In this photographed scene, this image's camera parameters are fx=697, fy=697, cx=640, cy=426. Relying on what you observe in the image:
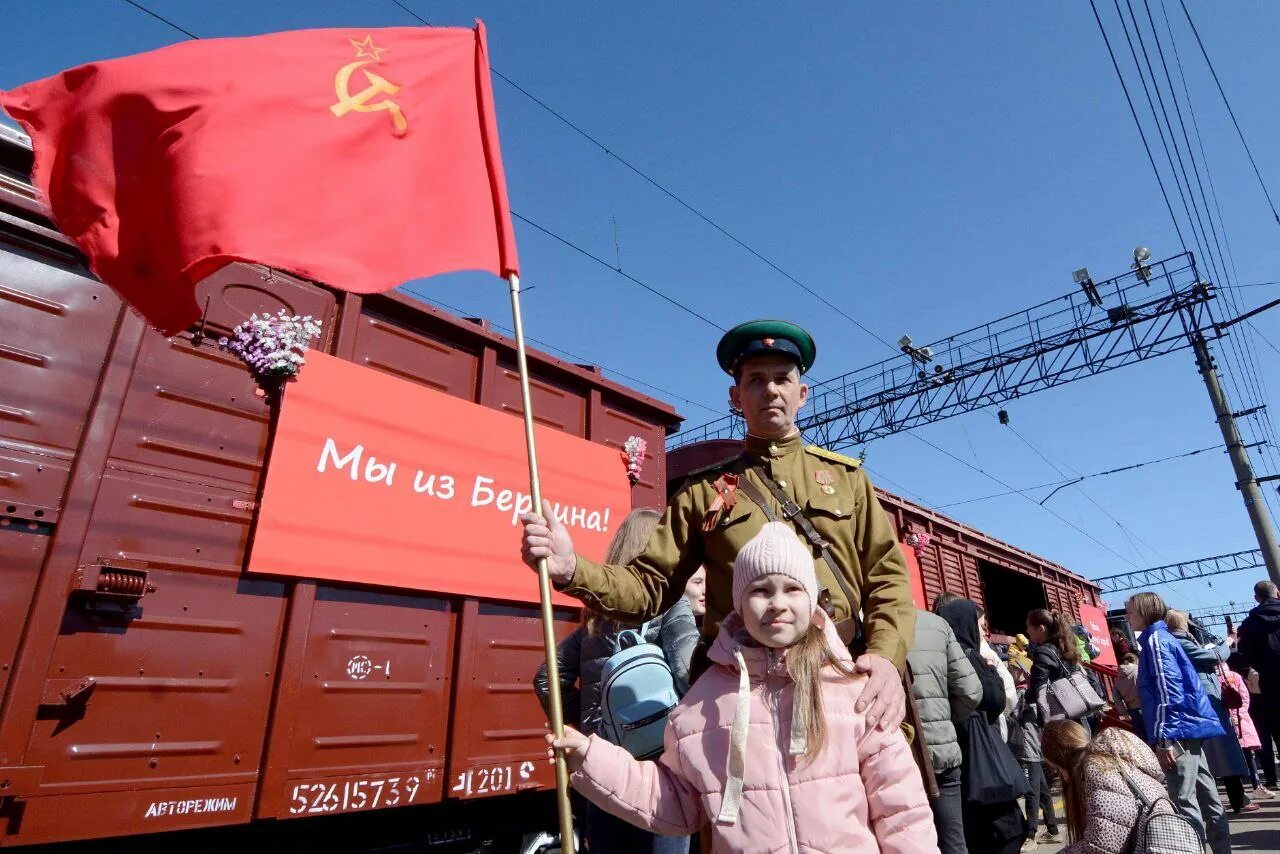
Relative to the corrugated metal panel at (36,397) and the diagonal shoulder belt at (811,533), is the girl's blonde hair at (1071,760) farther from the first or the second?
the corrugated metal panel at (36,397)

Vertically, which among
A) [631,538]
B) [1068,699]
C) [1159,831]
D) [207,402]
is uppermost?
[207,402]

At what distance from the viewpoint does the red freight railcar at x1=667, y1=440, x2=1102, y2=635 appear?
7.15m

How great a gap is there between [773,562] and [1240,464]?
12.8 metres

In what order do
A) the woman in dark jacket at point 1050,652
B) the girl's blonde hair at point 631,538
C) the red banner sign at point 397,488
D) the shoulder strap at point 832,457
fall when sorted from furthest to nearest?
1. the woman in dark jacket at point 1050,652
2. the red banner sign at point 397,488
3. the girl's blonde hair at point 631,538
4. the shoulder strap at point 832,457

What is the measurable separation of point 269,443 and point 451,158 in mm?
2087

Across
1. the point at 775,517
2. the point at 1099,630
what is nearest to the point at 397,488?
the point at 775,517

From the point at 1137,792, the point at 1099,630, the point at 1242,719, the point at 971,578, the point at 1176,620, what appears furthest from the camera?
the point at 1099,630

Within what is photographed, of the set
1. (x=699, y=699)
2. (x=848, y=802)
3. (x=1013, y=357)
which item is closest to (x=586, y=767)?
(x=699, y=699)

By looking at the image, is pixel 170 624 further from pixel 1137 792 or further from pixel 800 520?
pixel 1137 792

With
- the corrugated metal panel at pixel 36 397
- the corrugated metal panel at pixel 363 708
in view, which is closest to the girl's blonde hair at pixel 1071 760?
the corrugated metal panel at pixel 363 708

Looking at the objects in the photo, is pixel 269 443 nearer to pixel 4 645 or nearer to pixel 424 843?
pixel 4 645

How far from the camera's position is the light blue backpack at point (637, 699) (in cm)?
232

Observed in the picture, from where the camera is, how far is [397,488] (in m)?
3.96

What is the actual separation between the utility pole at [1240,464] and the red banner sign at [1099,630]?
4042 mm
